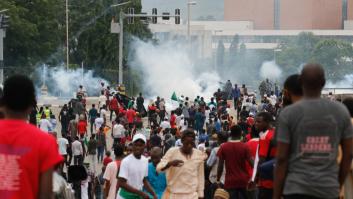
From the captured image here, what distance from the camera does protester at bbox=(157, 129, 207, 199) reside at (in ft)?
38.6

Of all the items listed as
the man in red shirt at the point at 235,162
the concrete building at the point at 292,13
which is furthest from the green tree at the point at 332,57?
the man in red shirt at the point at 235,162

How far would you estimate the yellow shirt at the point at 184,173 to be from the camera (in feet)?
38.7

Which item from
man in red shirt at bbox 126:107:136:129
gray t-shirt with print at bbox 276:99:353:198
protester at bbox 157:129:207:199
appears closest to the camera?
gray t-shirt with print at bbox 276:99:353:198

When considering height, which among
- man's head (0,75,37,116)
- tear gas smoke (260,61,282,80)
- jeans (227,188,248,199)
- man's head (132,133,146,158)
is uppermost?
man's head (0,75,37,116)

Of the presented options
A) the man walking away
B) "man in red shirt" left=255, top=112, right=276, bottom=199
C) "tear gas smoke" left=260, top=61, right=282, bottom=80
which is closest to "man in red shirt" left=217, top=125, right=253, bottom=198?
"man in red shirt" left=255, top=112, right=276, bottom=199

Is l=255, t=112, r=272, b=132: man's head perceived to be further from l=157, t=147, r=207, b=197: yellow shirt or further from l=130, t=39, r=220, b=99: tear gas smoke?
l=130, t=39, r=220, b=99: tear gas smoke

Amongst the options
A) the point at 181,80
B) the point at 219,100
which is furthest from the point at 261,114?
the point at 181,80

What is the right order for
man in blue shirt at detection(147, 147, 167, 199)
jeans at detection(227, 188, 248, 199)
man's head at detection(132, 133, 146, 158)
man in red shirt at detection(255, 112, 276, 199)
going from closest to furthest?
1. man in red shirt at detection(255, 112, 276, 199)
2. man's head at detection(132, 133, 146, 158)
3. man in blue shirt at detection(147, 147, 167, 199)
4. jeans at detection(227, 188, 248, 199)

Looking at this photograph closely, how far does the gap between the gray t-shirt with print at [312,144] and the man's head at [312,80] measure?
58 mm

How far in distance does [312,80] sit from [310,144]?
0.39 m

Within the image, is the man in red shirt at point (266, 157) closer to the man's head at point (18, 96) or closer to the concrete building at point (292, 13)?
the man's head at point (18, 96)

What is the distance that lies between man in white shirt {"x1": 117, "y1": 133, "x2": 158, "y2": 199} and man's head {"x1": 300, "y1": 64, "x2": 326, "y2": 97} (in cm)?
432

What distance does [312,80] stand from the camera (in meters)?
7.34

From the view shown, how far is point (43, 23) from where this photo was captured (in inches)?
2672
